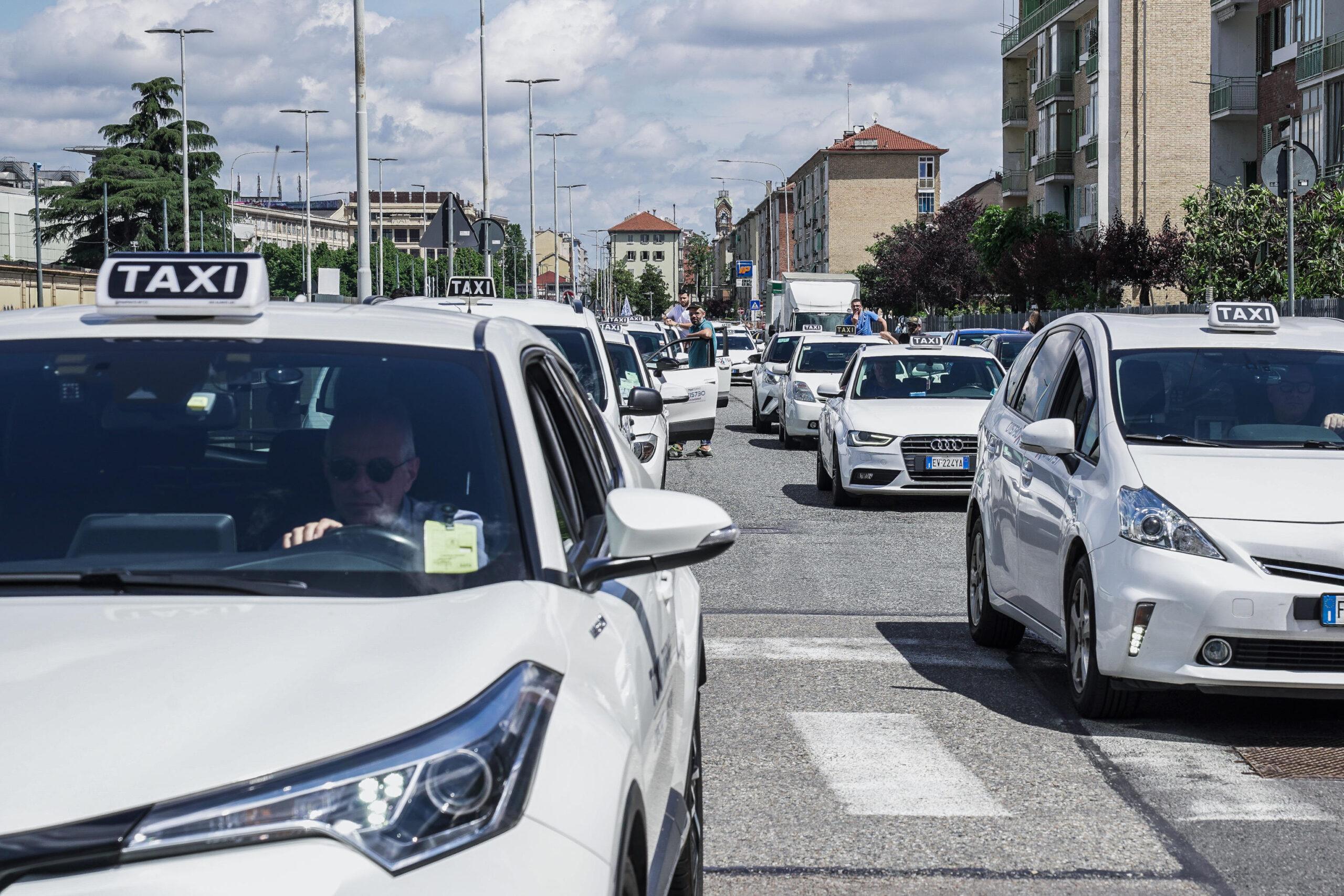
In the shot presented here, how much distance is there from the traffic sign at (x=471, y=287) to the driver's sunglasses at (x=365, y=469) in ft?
35.7

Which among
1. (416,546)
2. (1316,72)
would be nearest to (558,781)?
(416,546)

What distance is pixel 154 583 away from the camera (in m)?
3.07

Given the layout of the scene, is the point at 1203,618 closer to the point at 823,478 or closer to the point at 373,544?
the point at 373,544

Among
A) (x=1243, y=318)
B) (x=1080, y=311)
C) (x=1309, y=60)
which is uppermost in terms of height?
(x=1309, y=60)

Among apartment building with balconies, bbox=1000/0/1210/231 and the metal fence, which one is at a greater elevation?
apartment building with balconies, bbox=1000/0/1210/231

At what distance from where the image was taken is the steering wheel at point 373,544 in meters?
3.27

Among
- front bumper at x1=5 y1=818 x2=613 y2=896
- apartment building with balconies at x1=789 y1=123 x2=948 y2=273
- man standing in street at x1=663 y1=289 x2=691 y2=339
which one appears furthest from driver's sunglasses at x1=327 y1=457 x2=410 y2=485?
apartment building with balconies at x1=789 y1=123 x2=948 y2=273

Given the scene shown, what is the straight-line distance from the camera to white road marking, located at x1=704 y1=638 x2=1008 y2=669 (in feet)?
28.6

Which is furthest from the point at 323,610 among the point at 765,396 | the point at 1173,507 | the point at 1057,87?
the point at 1057,87

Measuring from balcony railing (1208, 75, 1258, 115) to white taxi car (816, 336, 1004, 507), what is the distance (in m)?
42.3

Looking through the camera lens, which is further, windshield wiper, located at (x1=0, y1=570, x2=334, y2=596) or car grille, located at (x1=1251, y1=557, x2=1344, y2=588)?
car grille, located at (x1=1251, y1=557, x2=1344, y2=588)

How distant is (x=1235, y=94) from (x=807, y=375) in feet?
121

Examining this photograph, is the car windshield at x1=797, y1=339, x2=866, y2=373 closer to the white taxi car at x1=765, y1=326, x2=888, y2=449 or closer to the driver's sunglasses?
the white taxi car at x1=765, y1=326, x2=888, y2=449

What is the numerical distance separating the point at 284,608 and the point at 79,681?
423 mm
